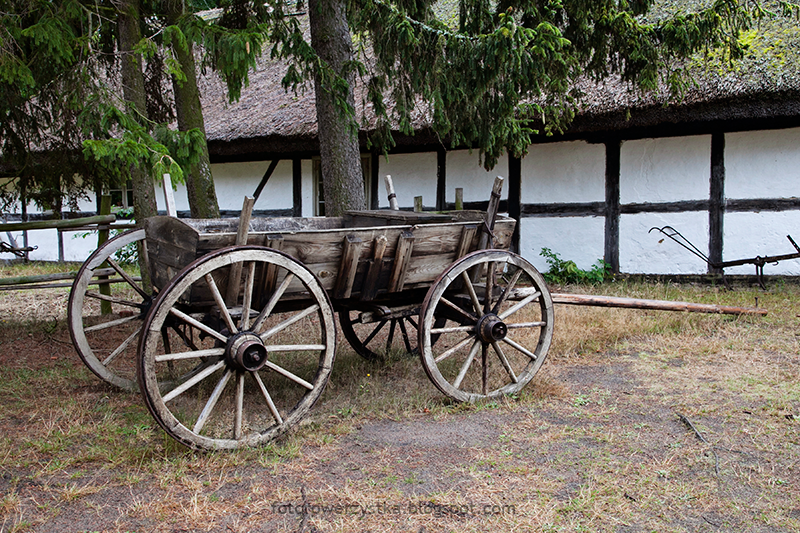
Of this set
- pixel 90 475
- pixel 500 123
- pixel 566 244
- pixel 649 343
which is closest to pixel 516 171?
pixel 566 244

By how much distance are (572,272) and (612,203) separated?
1.05 metres

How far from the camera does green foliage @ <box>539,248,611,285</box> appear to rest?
25.5 ft

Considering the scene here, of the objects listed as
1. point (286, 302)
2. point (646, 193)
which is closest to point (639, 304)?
point (286, 302)

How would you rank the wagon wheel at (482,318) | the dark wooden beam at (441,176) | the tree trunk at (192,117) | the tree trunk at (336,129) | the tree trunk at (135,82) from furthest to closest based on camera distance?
the dark wooden beam at (441,176) → the tree trunk at (336,129) → the tree trunk at (192,117) → the tree trunk at (135,82) → the wagon wheel at (482,318)

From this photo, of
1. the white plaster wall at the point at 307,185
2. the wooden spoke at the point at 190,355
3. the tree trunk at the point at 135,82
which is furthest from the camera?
the white plaster wall at the point at 307,185

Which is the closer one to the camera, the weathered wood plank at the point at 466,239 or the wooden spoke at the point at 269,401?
the wooden spoke at the point at 269,401

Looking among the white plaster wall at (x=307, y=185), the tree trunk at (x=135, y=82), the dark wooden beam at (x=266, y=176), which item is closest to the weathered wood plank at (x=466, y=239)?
the tree trunk at (x=135, y=82)

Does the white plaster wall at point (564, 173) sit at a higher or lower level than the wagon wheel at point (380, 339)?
higher

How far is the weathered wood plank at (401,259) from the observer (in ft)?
10.7

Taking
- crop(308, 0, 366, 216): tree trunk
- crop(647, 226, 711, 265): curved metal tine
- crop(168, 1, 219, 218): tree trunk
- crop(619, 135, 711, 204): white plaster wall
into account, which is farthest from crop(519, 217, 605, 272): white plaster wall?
crop(168, 1, 219, 218): tree trunk

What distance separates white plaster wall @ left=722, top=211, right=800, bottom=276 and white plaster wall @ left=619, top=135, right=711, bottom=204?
1.72 feet

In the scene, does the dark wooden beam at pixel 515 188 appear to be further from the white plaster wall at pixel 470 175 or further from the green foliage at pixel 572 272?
the green foliage at pixel 572 272

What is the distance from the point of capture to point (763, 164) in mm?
7207

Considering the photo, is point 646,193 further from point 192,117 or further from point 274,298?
point 274,298
